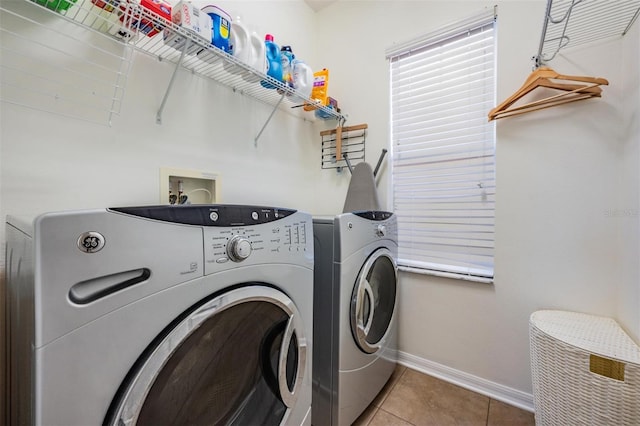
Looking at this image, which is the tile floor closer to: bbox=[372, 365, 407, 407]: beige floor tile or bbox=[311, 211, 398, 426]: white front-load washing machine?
bbox=[372, 365, 407, 407]: beige floor tile

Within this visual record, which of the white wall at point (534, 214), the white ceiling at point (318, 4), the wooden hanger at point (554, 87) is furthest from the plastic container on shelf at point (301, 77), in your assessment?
the wooden hanger at point (554, 87)

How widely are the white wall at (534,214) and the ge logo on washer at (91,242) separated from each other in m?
1.67

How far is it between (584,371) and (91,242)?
157 cm

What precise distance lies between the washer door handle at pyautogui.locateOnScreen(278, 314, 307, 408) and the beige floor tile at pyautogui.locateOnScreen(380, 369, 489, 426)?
2.75 feet

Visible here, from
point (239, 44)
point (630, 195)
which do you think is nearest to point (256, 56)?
point (239, 44)

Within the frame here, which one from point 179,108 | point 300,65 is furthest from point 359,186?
point 179,108

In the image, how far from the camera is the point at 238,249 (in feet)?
2.25

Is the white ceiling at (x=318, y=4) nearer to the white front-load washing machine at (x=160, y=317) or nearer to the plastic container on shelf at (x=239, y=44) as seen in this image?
the plastic container on shelf at (x=239, y=44)

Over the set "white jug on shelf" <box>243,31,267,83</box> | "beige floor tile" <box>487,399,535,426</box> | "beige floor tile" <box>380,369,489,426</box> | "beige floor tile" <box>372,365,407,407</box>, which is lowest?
"beige floor tile" <box>487,399,535,426</box>

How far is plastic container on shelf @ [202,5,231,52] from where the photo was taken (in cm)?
110

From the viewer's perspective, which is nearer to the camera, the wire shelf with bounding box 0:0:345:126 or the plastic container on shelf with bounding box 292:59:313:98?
the wire shelf with bounding box 0:0:345:126

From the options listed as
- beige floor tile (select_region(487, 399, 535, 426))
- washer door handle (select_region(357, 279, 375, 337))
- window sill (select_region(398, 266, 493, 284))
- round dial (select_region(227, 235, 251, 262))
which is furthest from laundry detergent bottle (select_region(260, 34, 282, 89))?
beige floor tile (select_region(487, 399, 535, 426))

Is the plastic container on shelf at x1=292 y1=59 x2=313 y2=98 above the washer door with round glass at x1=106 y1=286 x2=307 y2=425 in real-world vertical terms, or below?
above

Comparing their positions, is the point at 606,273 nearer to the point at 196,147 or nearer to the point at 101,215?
the point at 101,215
